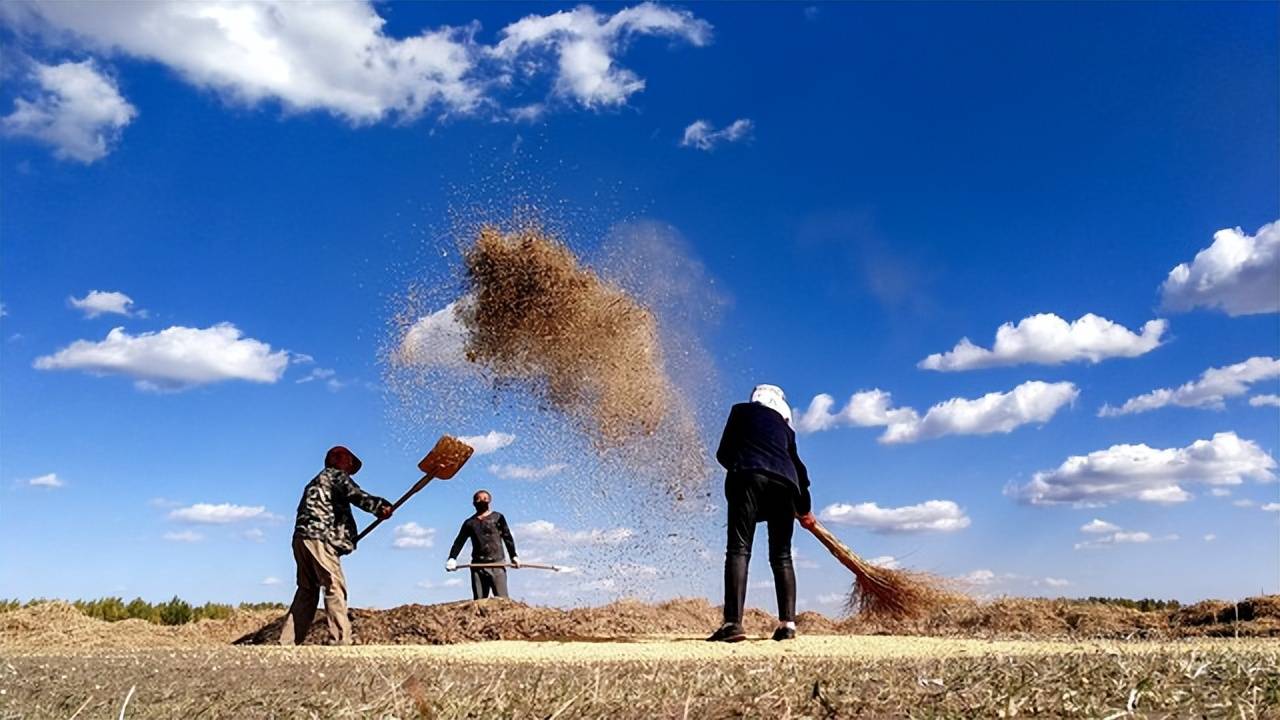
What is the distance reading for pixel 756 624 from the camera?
39.3 ft

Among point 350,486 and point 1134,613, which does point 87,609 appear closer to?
point 350,486

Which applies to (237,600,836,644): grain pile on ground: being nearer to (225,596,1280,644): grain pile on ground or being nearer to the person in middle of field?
(225,596,1280,644): grain pile on ground

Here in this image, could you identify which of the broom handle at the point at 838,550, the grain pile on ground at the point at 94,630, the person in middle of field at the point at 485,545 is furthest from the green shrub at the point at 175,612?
the broom handle at the point at 838,550

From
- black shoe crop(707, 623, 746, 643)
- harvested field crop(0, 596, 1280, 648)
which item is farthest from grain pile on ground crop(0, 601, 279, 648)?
black shoe crop(707, 623, 746, 643)

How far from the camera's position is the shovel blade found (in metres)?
10.8

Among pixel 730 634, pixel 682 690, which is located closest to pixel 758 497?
pixel 730 634

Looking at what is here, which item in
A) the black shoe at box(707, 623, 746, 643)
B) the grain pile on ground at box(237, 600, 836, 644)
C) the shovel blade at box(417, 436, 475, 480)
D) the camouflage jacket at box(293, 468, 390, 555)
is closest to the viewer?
the black shoe at box(707, 623, 746, 643)

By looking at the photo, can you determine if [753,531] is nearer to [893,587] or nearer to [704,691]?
[893,587]

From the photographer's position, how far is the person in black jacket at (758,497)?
25.9 feet

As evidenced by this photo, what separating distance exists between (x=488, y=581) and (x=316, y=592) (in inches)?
121

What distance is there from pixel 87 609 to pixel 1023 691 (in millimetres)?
15857

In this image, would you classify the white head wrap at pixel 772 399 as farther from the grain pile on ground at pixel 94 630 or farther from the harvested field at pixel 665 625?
the grain pile on ground at pixel 94 630

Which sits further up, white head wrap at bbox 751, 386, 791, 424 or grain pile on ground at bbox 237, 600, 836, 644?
white head wrap at bbox 751, 386, 791, 424

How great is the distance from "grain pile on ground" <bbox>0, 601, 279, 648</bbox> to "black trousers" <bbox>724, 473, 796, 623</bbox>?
688 centimetres
